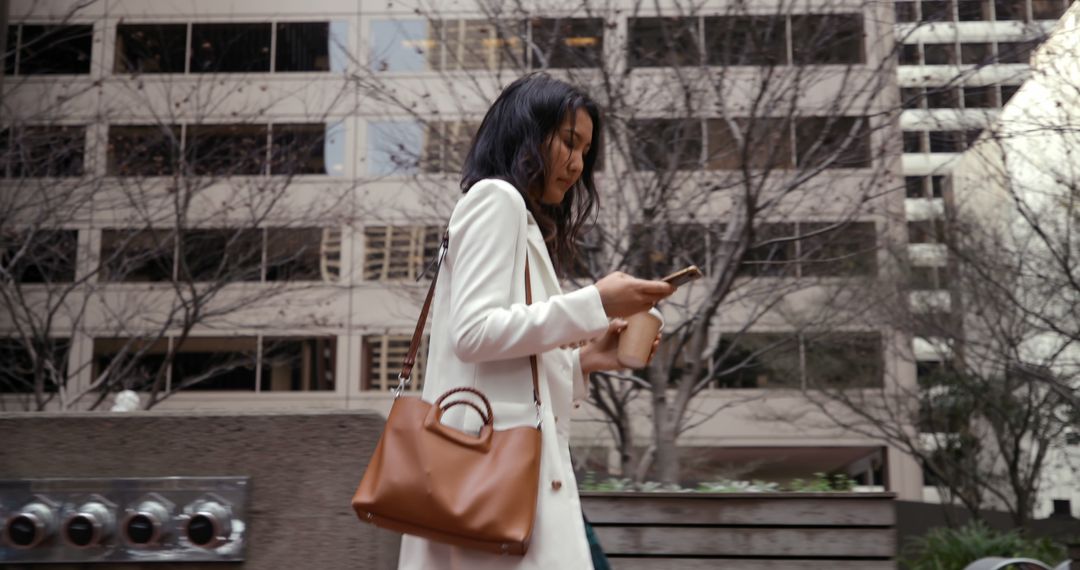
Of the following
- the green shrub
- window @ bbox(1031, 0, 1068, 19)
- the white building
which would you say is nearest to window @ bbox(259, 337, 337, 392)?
the white building

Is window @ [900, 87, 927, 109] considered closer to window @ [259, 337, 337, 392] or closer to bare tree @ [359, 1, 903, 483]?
bare tree @ [359, 1, 903, 483]

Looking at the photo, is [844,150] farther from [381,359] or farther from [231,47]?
[381,359]

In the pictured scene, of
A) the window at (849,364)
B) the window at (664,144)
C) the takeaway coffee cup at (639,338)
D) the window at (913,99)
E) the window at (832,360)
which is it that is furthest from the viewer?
the window at (849,364)

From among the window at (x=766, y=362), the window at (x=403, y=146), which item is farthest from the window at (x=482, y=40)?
the window at (x=766, y=362)

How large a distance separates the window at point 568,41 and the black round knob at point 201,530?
19.7 feet

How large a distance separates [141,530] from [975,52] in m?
8.48

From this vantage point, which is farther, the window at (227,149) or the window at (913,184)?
the window at (227,149)

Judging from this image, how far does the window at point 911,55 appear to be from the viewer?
970cm

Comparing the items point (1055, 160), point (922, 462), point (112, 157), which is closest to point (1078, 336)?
point (1055, 160)

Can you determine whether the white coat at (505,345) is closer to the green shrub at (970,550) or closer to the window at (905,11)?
the window at (905,11)

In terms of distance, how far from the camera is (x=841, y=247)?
1467cm

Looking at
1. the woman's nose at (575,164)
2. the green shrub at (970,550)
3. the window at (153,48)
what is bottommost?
the green shrub at (970,550)

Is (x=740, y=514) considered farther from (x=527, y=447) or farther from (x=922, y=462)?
(x=922, y=462)

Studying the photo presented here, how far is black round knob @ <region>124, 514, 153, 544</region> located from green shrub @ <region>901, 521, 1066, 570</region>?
458 inches
